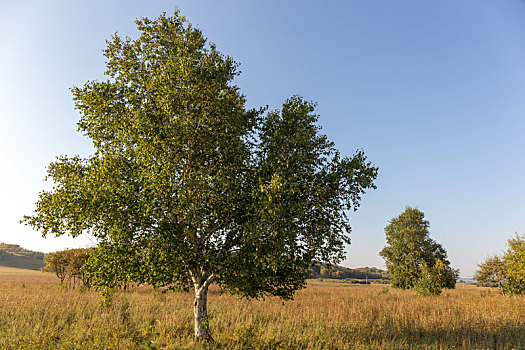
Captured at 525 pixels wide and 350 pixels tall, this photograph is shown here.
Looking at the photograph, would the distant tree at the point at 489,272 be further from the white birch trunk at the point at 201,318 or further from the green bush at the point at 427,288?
the white birch trunk at the point at 201,318

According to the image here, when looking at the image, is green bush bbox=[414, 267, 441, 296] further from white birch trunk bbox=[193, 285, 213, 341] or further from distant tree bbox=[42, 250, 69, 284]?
distant tree bbox=[42, 250, 69, 284]

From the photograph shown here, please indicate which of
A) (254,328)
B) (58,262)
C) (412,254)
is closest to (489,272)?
(412,254)

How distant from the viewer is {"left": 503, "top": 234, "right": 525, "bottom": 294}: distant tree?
28.2 m

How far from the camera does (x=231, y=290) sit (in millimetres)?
10859

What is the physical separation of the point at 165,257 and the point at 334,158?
23.0 feet

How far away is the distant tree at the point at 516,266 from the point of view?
92.4ft

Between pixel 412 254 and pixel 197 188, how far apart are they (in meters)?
40.0

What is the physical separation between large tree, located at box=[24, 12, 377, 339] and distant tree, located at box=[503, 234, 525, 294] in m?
28.9

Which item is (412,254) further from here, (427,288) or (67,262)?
(67,262)

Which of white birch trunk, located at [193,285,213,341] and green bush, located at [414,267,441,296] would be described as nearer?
white birch trunk, located at [193,285,213,341]

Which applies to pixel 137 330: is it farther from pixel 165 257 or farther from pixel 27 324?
pixel 165 257

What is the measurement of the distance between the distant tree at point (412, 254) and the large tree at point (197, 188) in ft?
116

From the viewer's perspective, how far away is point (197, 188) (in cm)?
981

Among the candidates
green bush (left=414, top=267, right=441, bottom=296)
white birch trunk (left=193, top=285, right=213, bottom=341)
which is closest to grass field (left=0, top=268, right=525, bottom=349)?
white birch trunk (left=193, top=285, right=213, bottom=341)
